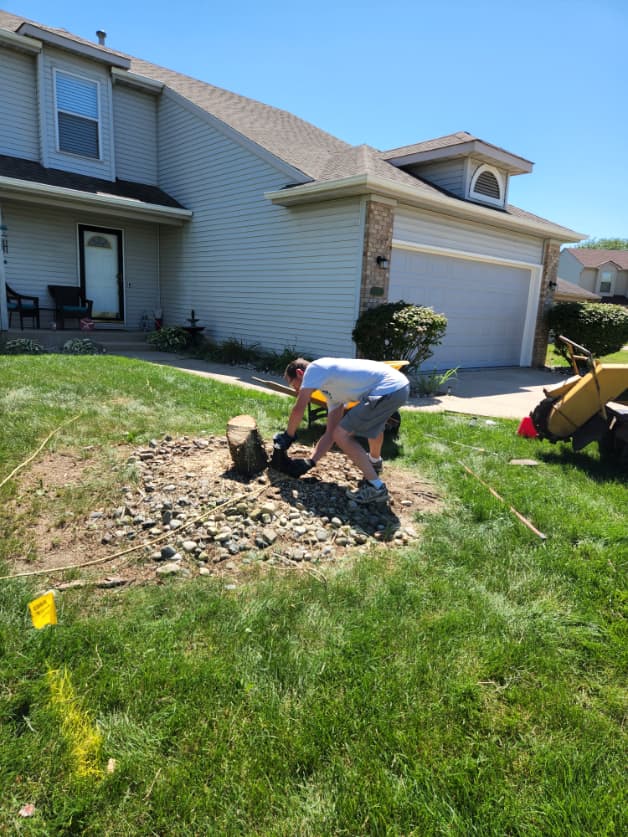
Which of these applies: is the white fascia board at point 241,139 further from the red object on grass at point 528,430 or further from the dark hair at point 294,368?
the dark hair at point 294,368

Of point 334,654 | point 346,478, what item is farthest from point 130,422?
point 334,654

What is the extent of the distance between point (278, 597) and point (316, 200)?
8651 millimetres

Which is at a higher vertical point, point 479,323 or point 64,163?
point 64,163

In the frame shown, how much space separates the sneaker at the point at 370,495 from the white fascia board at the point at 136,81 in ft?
44.1

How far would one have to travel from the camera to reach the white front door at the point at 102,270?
13.3 metres

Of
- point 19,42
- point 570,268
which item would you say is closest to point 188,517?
point 19,42

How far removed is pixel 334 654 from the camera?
2.49m

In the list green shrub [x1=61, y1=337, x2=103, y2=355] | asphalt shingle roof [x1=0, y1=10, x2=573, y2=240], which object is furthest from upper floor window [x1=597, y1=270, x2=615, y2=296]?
green shrub [x1=61, y1=337, x2=103, y2=355]

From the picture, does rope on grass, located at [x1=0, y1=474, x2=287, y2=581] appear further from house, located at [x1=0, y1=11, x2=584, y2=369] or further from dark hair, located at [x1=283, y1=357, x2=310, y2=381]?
house, located at [x1=0, y1=11, x2=584, y2=369]

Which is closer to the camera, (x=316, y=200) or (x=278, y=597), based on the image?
(x=278, y=597)

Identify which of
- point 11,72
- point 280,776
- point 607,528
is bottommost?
point 280,776

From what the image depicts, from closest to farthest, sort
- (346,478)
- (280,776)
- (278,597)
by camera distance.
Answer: (280,776) → (278,597) → (346,478)

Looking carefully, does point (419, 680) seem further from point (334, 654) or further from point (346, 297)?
point (346, 297)

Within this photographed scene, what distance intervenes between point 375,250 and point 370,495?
6501 millimetres
